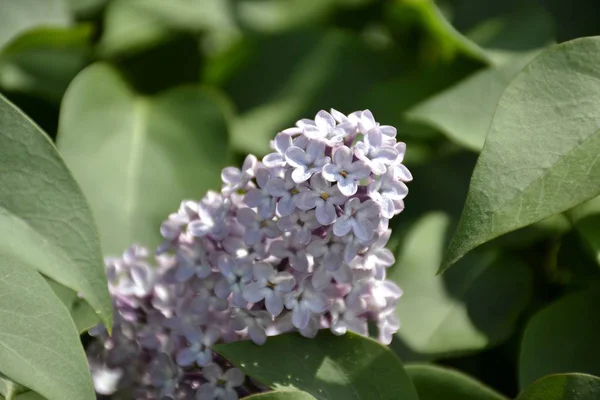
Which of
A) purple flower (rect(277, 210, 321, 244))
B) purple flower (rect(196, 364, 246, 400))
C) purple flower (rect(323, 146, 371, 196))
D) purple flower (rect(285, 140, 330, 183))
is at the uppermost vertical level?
purple flower (rect(285, 140, 330, 183))

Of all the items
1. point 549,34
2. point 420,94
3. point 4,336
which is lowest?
point 420,94

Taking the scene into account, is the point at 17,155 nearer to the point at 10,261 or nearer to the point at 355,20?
the point at 10,261

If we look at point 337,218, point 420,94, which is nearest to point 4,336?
point 337,218

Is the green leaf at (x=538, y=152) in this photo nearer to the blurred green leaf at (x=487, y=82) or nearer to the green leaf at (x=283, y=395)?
the green leaf at (x=283, y=395)

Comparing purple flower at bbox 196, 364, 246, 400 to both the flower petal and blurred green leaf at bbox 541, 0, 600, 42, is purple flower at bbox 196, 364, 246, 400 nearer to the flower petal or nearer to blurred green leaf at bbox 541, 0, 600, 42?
the flower petal

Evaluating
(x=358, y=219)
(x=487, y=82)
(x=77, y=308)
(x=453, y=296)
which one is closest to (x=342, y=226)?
(x=358, y=219)

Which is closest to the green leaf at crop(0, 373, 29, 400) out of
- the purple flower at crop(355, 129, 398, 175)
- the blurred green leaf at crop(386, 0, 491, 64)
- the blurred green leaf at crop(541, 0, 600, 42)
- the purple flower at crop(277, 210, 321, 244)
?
the purple flower at crop(277, 210, 321, 244)

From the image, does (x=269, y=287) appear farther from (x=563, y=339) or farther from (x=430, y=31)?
(x=430, y=31)
